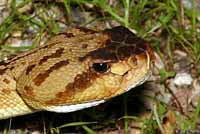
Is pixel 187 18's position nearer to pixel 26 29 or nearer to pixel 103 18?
pixel 103 18

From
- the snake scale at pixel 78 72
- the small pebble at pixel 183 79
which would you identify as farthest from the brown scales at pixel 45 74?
the small pebble at pixel 183 79

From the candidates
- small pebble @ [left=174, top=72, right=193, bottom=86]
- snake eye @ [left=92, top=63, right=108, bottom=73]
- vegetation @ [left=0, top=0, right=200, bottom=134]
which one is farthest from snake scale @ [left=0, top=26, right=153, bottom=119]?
small pebble @ [left=174, top=72, right=193, bottom=86]

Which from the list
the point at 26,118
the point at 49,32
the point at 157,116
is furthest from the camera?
the point at 49,32

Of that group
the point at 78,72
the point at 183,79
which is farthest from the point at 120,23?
the point at 78,72

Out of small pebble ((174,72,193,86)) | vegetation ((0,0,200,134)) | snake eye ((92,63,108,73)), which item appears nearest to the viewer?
snake eye ((92,63,108,73))

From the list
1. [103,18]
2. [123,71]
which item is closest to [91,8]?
[103,18]

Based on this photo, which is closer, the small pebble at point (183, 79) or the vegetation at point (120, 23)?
the vegetation at point (120, 23)

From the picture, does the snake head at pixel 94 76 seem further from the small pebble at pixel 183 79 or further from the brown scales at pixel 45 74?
the small pebble at pixel 183 79

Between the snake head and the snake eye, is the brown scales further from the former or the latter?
the snake eye

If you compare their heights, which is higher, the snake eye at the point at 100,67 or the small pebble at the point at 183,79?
the small pebble at the point at 183,79
